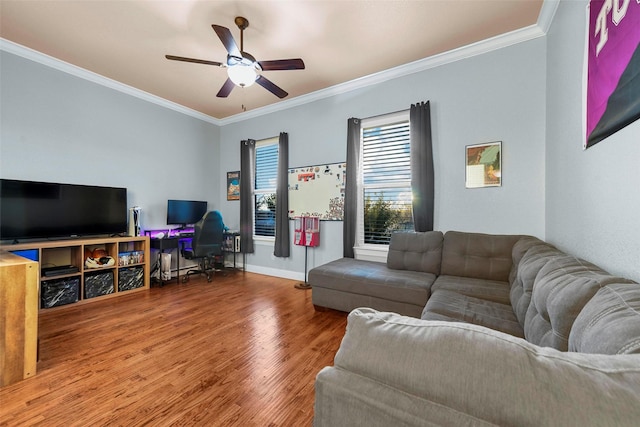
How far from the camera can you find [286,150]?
4.18 m

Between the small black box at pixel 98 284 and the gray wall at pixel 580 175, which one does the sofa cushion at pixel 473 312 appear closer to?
the gray wall at pixel 580 175

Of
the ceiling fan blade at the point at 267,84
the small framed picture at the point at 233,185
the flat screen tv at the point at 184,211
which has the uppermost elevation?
the ceiling fan blade at the point at 267,84

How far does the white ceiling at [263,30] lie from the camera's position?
2275 millimetres

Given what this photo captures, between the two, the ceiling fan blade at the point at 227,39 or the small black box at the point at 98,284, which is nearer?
the ceiling fan blade at the point at 227,39

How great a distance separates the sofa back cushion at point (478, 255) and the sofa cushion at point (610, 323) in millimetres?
1621

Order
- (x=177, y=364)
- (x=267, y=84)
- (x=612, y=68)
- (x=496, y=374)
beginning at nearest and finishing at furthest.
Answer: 1. (x=496, y=374)
2. (x=612, y=68)
3. (x=177, y=364)
4. (x=267, y=84)

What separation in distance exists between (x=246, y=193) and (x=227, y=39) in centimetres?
279

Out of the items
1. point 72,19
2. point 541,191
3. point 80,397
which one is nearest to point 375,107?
point 541,191

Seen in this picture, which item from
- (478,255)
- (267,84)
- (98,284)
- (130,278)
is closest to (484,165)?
(478,255)

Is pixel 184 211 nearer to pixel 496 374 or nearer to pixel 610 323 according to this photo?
pixel 496 374

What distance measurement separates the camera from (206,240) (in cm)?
393

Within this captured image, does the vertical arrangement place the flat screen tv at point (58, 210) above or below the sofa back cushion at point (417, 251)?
above

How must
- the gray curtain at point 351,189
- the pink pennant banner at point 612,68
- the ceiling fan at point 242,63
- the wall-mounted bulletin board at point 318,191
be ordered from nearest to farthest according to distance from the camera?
the pink pennant banner at point 612,68 → the ceiling fan at point 242,63 → the gray curtain at point 351,189 → the wall-mounted bulletin board at point 318,191

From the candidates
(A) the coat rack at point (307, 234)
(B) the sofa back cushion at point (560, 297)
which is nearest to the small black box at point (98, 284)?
(A) the coat rack at point (307, 234)
